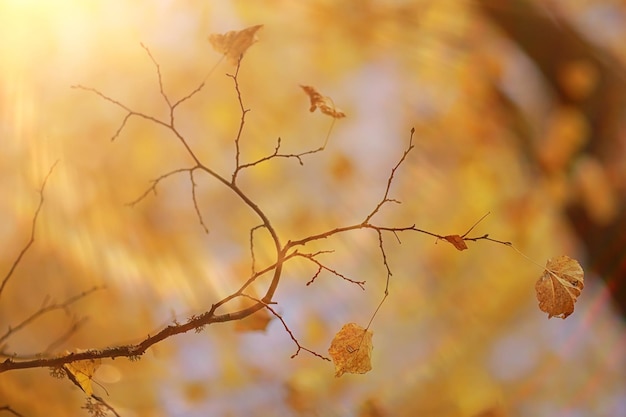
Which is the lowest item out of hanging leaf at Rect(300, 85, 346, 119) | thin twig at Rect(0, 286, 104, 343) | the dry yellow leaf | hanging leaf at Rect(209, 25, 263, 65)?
the dry yellow leaf

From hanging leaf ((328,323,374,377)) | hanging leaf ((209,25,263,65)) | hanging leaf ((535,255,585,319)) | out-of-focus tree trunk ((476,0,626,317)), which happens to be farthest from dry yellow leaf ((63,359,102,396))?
out-of-focus tree trunk ((476,0,626,317))

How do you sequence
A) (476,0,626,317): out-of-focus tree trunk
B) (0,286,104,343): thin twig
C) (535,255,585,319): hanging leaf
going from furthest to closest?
(0,286,104,343): thin twig
(476,0,626,317): out-of-focus tree trunk
(535,255,585,319): hanging leaf

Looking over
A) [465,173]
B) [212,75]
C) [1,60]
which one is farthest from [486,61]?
[1,60]

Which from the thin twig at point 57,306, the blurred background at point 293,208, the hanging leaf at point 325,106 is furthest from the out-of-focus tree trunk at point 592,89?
the thin twig at point 57,306

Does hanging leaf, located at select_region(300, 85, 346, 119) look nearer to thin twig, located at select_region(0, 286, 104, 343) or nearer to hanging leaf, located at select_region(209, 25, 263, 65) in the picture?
hanging leaf, located at select_region(209, 25, 263, 65)

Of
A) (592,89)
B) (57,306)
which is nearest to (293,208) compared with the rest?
(57,306)

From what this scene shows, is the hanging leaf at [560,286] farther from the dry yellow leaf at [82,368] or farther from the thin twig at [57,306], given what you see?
the thin twig at [57,306]

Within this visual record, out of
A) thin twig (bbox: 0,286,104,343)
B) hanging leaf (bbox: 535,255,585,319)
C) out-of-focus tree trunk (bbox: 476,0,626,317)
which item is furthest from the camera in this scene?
thin twig (bbox: 0,286,104,343)
